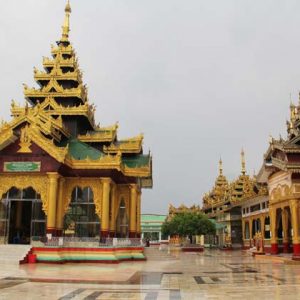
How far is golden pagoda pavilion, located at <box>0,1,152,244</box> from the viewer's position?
82.4 ft

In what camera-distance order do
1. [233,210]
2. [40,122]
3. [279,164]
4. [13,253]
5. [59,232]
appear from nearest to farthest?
1. [13,253]
2. [59,232]
3. [40,122]
4. [279,164]
5. [233,210]

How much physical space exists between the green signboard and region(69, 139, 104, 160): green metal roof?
2.65 metres

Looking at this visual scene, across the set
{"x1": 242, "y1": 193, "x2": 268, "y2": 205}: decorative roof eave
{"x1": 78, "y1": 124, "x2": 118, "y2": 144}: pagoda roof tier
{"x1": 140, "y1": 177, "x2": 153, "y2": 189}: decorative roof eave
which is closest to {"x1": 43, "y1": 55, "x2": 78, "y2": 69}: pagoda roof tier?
{"x1": 78, "y1": 124, "x2": 118, "y2": 144}: pagoda roof tier

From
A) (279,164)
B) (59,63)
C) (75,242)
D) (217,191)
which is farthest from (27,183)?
(217,191)

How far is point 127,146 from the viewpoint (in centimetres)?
3089

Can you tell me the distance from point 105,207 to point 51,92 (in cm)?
1059

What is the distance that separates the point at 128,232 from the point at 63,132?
8.69 meters

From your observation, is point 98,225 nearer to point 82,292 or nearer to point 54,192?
point 54,192

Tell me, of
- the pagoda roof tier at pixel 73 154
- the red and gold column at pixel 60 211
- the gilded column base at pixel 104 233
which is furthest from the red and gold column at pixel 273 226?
the red and gold column at pixel 60 211

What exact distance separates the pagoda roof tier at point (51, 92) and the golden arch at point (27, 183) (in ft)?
26.2

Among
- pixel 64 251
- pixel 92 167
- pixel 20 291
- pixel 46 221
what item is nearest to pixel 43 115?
pixel 92 167

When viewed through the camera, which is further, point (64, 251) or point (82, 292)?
point (64, 251)

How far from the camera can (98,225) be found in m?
27.4

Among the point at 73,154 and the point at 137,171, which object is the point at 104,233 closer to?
the point at 137,171
